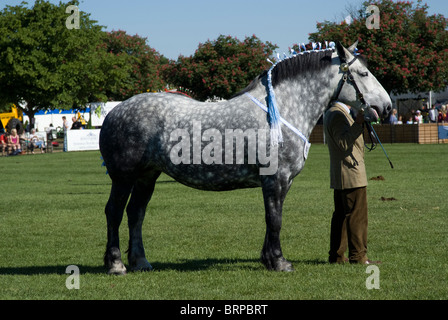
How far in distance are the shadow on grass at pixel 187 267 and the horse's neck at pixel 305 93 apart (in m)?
1.73

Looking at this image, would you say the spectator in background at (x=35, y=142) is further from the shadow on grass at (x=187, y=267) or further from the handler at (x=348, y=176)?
the handler at (x=348, y=176)

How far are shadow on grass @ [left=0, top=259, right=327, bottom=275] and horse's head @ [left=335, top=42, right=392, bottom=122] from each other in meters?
2.02

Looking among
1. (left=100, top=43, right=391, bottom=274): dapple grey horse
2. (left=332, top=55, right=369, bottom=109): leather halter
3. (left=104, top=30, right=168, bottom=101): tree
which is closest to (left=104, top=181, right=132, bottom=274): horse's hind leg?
(left=100, top=43, right=391, bottom=274): dapple grey horse

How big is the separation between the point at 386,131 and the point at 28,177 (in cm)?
2593

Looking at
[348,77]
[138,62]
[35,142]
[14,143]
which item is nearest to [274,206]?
[348,77]

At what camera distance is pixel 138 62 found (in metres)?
74.9

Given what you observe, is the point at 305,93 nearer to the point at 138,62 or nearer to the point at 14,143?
the point at 14,143

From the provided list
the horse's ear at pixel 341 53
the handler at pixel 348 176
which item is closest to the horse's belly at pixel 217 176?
the handler at pixel 348 176

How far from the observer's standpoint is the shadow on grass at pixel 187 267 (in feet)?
25.0

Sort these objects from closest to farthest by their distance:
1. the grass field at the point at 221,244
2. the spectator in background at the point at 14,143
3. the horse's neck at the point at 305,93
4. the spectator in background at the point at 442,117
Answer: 1. the grass field at the point at 221,244
2. the horse's neck at the point at 305,93
3. the spectator in background at the point at 442,117
4. the spectator in background at the point at 14,143

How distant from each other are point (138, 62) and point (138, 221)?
6883 cm

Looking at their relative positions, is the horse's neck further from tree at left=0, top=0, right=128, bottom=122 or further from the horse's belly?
tree at left=0, top=0, right=128, bottom=122
